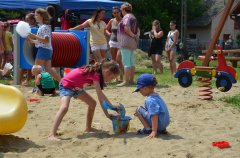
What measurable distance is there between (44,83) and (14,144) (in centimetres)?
355

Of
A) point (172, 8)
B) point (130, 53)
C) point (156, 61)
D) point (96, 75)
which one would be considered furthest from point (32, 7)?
point (172, 8)

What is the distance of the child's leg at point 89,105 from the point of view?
571 cm

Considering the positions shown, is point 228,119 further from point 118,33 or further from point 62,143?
point 118,33

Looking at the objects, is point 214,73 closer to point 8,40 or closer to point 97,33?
point 97,33

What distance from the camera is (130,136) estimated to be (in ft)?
17.8

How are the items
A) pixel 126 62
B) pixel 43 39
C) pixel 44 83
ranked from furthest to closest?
pixel 126 62 < pixel 44 83 < pixel 43 39

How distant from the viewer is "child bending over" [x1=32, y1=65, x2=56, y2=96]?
342 inches

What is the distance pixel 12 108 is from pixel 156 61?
29.5 feet

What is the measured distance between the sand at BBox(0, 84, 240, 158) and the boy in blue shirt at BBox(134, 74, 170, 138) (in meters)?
0.13

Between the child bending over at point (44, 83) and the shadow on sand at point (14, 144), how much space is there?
3.24 meters

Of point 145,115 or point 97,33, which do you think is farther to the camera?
point 97,33

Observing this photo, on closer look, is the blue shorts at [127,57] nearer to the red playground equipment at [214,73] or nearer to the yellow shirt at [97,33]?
the yellow shirt at [97,33]

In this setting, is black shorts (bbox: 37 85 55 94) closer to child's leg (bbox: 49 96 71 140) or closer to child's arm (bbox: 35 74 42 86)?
child's arm (bbox: 35 74 42 86)

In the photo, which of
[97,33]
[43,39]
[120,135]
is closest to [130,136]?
[120,135]
